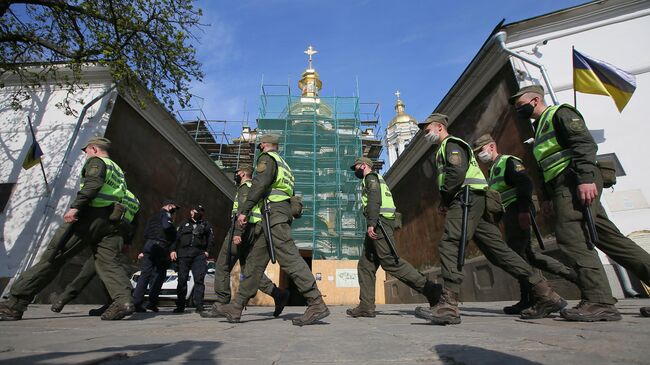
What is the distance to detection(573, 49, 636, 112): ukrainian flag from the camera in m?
6.15

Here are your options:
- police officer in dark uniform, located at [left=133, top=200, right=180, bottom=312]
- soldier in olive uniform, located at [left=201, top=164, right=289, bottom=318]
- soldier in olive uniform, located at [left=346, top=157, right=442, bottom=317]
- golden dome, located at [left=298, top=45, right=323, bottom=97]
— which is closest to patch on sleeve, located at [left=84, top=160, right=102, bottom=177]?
soldier in olive uniform, located at [left=201, top=164, right=289, bottom=318]

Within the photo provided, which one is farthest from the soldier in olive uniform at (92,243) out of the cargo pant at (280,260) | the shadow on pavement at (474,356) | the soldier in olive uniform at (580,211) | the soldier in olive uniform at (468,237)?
the soldier in olive uniform at (580,211)

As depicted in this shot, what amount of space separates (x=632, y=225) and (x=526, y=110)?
4354mm

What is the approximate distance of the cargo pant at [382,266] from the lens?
4156 millimetres

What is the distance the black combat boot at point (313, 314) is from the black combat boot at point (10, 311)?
294 cm

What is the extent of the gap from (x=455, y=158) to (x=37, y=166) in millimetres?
9443

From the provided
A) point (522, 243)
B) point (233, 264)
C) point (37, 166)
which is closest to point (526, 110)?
point (522, 243)

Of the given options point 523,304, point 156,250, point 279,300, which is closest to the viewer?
point 523,304

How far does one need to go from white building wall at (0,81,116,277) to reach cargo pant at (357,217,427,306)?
23.0 feet

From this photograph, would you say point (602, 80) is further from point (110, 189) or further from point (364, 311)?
point (110, 189)

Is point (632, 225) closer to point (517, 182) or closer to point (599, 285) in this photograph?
point (517, 182)

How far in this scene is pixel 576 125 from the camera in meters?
2.94

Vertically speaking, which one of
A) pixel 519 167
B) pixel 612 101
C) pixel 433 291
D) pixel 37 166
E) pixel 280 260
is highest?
pixel 612 101

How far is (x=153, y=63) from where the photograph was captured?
8.21m
